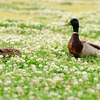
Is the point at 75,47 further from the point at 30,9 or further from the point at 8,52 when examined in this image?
the point at 30,9

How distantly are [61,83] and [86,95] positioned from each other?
2.60ft

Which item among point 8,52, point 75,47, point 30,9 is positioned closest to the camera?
point 8,52

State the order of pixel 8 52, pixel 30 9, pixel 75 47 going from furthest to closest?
1. pixel 30 9
2. pixel 75 47
3. pixel 8 52

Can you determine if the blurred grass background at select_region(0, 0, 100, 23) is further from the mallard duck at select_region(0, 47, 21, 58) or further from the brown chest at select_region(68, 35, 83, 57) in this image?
the mallard duck at select_region(0, 47, 21, 58)

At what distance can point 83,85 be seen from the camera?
555 cm

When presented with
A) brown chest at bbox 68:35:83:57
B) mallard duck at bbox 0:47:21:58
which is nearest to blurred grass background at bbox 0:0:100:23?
brown chest at bbox 68:35:83:57

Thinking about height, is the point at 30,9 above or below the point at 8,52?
above

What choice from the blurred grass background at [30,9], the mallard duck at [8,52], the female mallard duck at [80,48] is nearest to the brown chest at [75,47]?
the female mallard duck at [80,48]

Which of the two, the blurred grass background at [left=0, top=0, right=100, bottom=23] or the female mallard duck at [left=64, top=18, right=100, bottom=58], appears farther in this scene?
the blurred grass background at [left=0, top=0, right=100, bottom=23]

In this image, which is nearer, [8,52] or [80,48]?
[8,52]

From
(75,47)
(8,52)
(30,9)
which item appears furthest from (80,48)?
(30,9)

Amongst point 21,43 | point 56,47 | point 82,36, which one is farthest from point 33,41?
point 82,36

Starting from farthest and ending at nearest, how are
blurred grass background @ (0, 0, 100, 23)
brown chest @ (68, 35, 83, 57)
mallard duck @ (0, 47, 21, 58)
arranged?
blurred grass background @ (0, 0, 100, 23) → brown chest @ (68, 35, 83, 57) → mallard duck @ (0, 47, 21, 58)

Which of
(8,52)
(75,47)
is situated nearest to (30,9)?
(75,47)
